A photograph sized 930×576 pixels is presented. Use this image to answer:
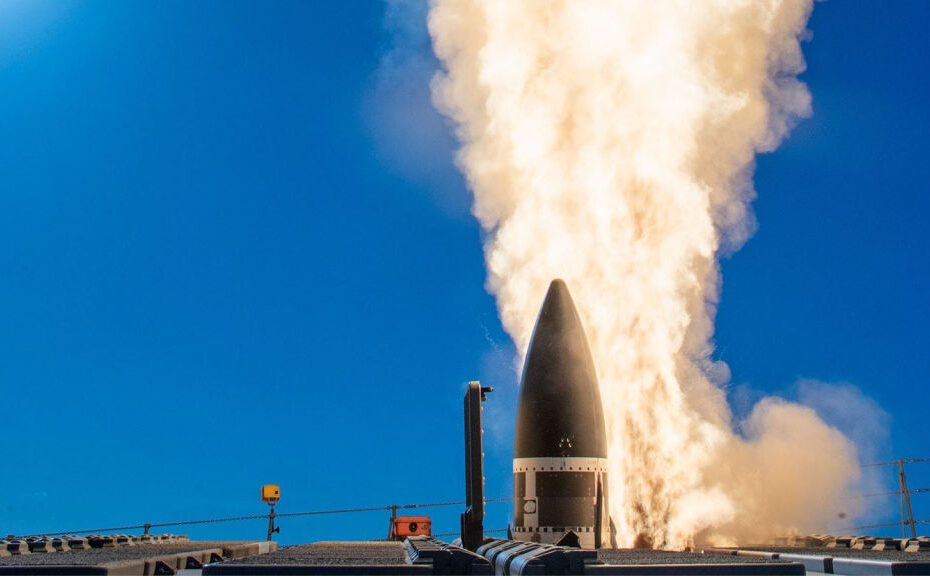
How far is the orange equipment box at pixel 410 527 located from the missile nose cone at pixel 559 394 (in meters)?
12.5

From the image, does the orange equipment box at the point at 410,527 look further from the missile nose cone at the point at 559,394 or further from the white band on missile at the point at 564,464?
the white band on missile at the point at 564,464

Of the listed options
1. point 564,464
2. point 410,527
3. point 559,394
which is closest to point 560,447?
point 564,464

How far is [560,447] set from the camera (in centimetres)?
2997

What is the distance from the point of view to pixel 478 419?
86.1 ft

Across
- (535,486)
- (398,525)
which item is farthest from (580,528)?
(398,525)

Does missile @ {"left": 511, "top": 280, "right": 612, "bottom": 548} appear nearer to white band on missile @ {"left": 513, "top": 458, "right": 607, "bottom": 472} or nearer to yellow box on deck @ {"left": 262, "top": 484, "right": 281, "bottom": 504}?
white band on missile @ {"left": 513, "top": 458, "right": 607, "bottom": 472}

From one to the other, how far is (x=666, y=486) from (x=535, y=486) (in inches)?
357

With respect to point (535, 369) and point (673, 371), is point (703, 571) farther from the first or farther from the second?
point (673, 371)

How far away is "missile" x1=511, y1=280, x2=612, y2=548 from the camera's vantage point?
29625 mm

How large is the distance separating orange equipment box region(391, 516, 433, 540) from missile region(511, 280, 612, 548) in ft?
38.9

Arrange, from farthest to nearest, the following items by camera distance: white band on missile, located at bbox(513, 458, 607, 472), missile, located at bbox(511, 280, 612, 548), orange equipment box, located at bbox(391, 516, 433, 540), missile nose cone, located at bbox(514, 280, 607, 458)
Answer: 1. orange equipment box, located at bbox(391, 516, 433, 540)
2. missile nose cone, located at bbox(514, 280, 607, 458)
3. white band on missile, located at bbox(513, 458, 607, 472)
4. missile, located at bbox(511, 280, 612, 548)

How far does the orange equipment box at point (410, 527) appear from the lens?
41.6m

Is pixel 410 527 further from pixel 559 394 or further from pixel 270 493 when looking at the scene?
pixel 559 394

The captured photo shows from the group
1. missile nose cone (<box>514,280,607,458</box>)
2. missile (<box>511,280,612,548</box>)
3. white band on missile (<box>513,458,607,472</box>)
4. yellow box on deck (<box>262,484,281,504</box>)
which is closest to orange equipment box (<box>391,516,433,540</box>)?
yellow box on deck (<box>262,484,281,504</box>)
